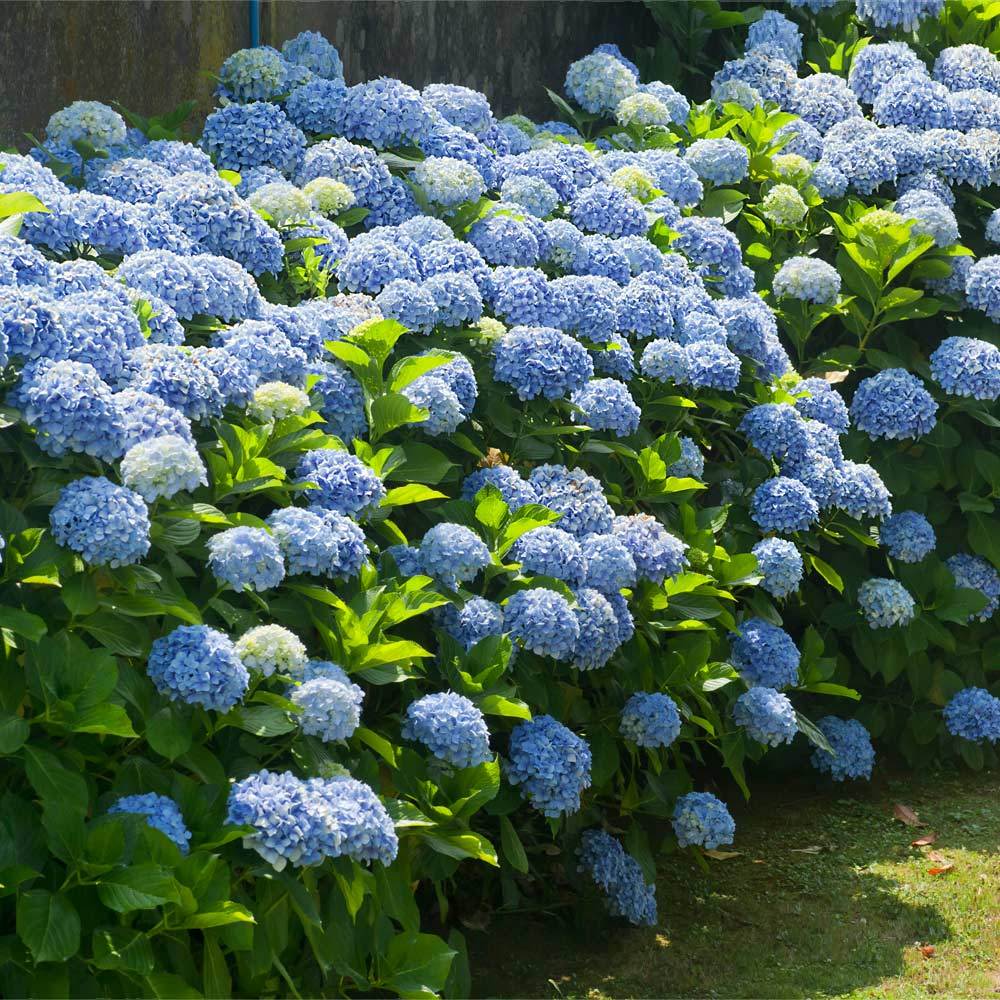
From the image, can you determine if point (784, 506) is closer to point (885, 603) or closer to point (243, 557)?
point (885, 603)

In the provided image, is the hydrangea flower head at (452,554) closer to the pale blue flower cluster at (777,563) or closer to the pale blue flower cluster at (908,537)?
the pale blue flower cluster at (777,563)

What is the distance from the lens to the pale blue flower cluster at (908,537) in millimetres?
4918

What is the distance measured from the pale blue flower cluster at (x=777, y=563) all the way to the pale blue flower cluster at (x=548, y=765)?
1.01 m

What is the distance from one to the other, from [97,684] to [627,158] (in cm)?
299

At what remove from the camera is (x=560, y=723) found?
11.8ft

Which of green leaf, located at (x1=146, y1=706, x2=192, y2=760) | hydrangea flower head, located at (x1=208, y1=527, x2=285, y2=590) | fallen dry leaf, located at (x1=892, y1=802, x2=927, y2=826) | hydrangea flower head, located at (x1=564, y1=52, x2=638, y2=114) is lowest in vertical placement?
fallen dry leaf, located at (x1=892, y1=802, x2=927, y2=826)

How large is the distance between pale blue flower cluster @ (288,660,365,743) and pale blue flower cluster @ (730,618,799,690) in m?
1.68

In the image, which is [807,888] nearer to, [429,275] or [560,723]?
[560,723]

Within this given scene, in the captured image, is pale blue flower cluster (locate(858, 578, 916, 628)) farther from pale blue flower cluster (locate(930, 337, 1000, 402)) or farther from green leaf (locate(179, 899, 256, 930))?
green leaf (locate(179, 899, 256, 930))

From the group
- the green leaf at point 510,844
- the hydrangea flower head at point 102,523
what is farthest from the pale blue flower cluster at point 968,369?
the hydrangea flower head at point 102,523

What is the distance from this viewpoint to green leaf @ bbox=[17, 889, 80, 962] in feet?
7.99

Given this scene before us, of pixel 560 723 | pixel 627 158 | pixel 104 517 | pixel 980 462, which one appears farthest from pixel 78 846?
pixel 980 462

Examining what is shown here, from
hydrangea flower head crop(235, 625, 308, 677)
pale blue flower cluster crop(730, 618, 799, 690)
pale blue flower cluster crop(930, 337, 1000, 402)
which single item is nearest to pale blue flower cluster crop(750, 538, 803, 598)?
pale blue flower cluster crop(730, 618, 799, 690)

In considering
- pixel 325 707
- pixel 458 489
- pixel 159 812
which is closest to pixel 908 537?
pixel 458 489
